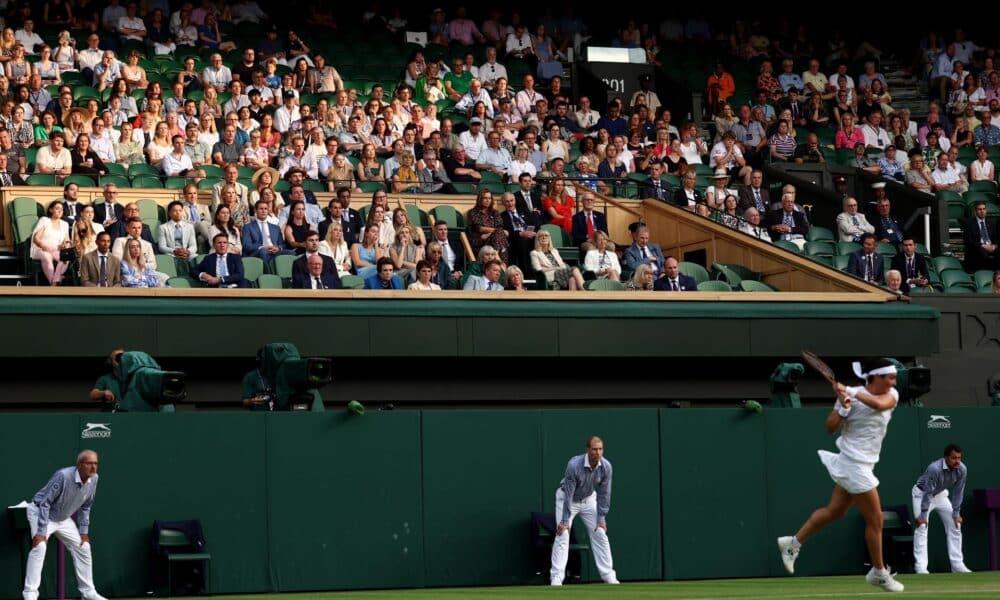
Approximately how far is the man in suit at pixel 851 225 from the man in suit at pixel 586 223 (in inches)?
152

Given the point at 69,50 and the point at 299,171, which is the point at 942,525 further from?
the point at 69,50

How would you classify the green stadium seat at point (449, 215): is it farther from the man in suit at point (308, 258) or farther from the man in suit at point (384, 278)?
the man in suit at point (308, 258)

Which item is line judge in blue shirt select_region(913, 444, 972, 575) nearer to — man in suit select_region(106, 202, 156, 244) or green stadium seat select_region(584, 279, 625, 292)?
green stadium seat select_region(584, 279, 625, 292)

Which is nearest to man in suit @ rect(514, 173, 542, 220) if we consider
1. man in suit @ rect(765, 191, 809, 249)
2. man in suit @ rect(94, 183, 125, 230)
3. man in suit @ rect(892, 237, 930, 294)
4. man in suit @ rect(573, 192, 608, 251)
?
man in suit @ rect(573, 192, 608, 251)

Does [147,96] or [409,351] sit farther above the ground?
[147,96]

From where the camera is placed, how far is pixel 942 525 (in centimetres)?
1708

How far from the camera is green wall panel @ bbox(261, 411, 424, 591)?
1528 cm

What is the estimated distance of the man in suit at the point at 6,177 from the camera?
2048 cm

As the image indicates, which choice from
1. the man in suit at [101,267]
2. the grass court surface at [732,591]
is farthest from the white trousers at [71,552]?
the man in suit at [101,267]

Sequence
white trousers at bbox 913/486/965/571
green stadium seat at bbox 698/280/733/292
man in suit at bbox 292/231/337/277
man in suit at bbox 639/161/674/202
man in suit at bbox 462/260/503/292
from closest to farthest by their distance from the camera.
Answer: white trousers at bbox 913/486/965/571, man in suit at bbox 292/231/337/277, man in suit at bbox 462/260/503/292, green stadium seat at bbox 698/280/733/292, man in suit at bbox 639/161/674/202

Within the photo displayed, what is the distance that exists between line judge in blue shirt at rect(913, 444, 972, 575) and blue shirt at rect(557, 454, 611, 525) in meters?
3.49

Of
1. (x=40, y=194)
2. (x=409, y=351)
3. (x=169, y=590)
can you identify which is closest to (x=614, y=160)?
(x=409, y=351)

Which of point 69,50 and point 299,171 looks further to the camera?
point 69,50

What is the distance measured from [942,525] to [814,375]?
380cm
